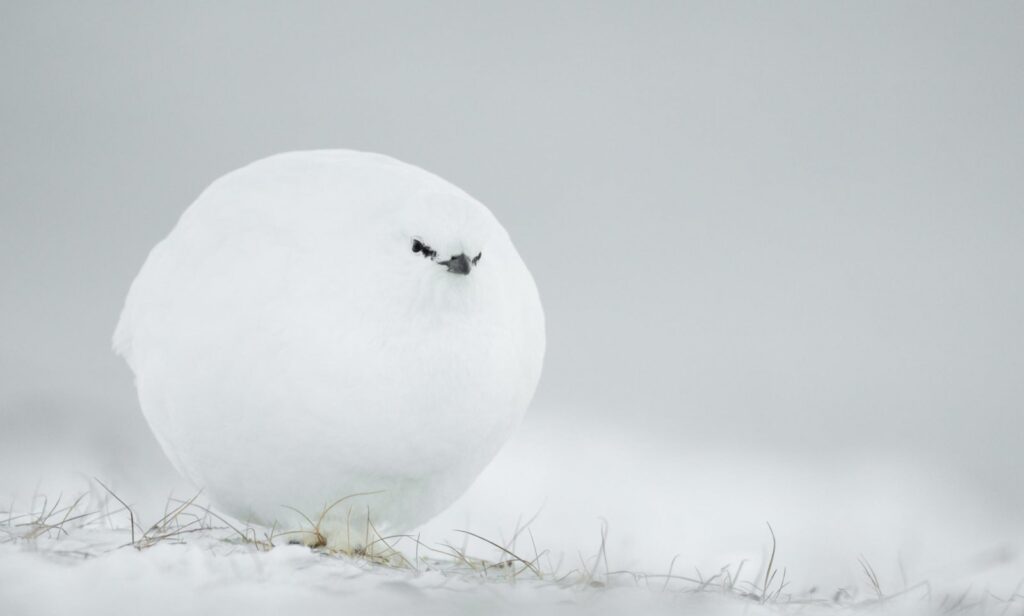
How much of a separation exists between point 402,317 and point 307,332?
14.4 inches

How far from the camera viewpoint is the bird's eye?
155 inches

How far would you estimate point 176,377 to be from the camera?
167 inches

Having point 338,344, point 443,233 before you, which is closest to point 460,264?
point 443,233

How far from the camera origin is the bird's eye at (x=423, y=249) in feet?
12.9

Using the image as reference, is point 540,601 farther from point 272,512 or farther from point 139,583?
point 272,512

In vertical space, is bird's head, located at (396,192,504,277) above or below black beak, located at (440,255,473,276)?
above

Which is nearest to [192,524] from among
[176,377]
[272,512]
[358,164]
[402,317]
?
[272,512]

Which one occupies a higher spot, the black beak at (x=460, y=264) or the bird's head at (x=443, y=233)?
the bird's head at (x=443, y=233)

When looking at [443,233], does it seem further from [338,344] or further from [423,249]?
[338,344]

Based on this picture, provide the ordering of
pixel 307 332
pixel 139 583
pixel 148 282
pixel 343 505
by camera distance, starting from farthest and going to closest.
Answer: pixel 148 282 < pixel 343 505 < pixel 307 332 < pixel 139 583

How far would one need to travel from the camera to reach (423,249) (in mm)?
3963

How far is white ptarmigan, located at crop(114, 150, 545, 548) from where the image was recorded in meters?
3.95

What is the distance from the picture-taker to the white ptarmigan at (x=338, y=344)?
3947 millimetres

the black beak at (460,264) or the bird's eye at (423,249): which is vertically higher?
the bird's eye at (423,249)
